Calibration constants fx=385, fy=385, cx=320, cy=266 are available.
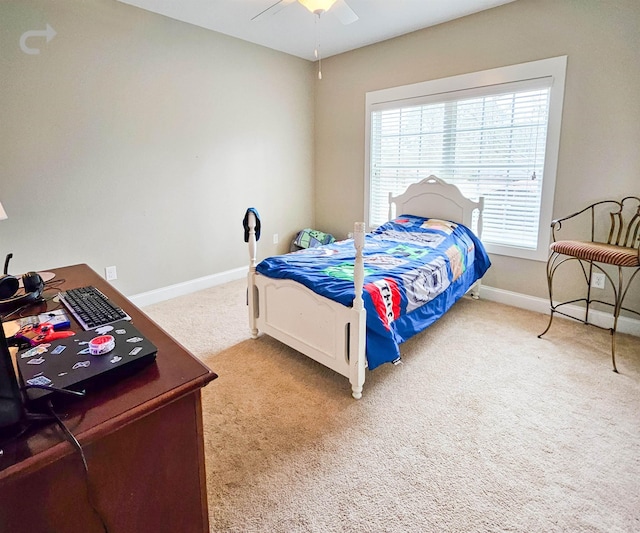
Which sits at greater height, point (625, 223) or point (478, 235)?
point (625, 223)

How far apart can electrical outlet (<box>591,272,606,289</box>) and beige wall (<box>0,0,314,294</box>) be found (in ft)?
10.6

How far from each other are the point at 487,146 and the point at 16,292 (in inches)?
140

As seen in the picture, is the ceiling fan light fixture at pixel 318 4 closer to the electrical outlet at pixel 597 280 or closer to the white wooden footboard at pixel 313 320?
the white wooden footboard at pixel 313 320

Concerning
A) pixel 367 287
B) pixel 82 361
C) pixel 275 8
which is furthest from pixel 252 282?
pixel 275 8

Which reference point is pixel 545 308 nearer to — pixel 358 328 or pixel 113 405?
pixel 358 328

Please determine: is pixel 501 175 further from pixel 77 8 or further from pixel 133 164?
pixel 77 8

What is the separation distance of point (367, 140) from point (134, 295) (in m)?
2.94

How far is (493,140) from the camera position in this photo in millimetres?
3438

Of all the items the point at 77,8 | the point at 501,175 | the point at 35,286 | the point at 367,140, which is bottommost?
the point at 35,286

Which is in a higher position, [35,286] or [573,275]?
[35,286]

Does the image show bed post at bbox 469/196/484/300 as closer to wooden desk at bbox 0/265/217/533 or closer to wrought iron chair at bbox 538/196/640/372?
wrought iron chair at bbox 538/196/640/372

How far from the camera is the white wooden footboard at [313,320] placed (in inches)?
82.4

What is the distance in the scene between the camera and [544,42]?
304 centimetres

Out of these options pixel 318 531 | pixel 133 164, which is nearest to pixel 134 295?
pixel 133 164
